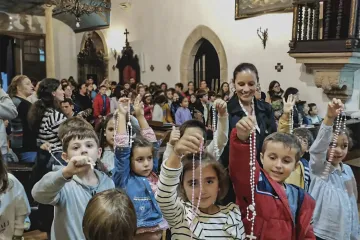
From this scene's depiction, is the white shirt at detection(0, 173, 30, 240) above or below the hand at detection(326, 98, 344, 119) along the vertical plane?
below

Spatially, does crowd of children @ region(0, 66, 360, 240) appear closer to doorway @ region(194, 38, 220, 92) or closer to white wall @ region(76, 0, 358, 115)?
white wall @ region(76, 0, 358, 115)

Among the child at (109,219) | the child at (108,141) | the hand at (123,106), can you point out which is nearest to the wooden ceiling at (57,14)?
the child at (108,141)

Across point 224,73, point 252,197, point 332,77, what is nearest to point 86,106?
point 224,73

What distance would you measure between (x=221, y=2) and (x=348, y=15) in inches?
129

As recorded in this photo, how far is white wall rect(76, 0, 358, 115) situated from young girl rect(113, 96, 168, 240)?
540cm

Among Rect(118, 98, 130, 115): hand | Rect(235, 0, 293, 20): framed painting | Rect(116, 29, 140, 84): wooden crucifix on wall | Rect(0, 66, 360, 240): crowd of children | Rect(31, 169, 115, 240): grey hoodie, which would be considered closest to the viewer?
Rect(0, 66, 360, 240): crowd of children

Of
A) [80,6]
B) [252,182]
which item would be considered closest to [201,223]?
[252,182]

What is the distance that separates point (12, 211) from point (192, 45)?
7.85 metres

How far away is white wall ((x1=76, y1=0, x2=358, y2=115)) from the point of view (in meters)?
7.16

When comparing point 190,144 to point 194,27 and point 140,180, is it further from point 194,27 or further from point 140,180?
point 194,27

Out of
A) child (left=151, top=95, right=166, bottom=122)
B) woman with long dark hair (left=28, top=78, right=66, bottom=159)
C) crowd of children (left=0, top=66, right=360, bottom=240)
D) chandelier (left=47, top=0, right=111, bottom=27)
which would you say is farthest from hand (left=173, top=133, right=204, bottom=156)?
chandelier (left=47, top=0, right=111, bottom=27)

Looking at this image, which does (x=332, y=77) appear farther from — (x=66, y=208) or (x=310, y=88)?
(x=66, y=208)

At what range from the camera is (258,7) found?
297 inches

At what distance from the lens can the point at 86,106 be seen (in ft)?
23.6
